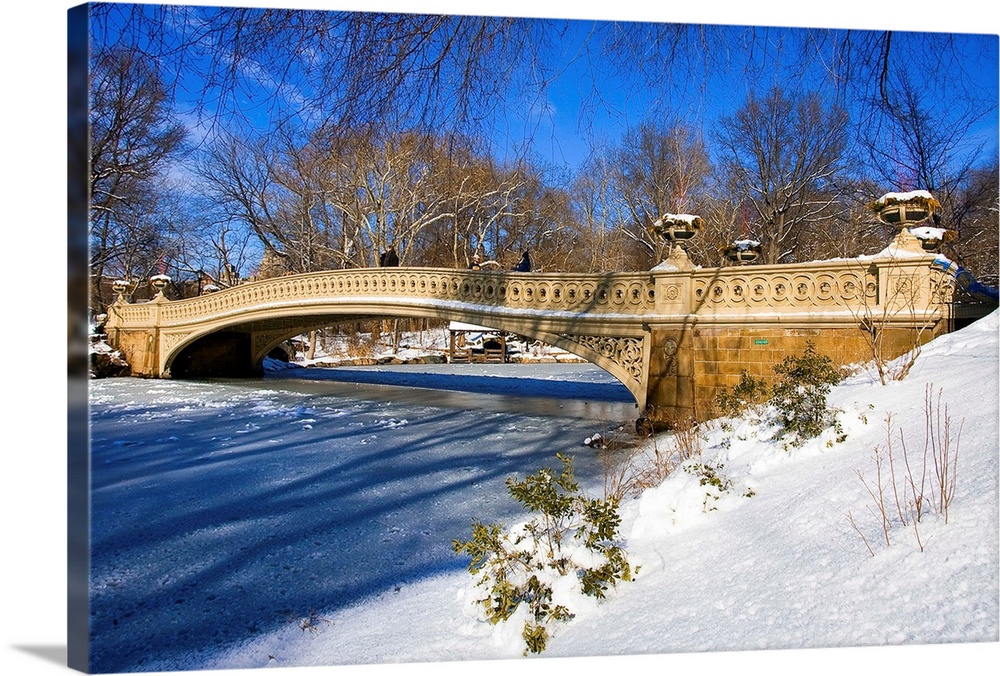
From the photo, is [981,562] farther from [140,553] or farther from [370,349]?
[370,349]

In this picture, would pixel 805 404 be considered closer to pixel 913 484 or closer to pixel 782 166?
pixel 913 484

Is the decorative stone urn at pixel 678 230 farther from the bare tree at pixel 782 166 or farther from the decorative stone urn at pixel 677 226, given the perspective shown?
the bare tree at pixel 782 166

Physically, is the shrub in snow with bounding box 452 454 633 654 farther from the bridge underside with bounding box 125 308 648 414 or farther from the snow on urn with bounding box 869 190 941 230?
the bridge underside with bounding box 125 308 648 414

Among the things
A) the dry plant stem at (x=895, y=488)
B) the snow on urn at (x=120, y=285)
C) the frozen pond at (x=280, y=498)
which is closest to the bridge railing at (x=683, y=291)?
the frozen pond at (x=280, y=498)

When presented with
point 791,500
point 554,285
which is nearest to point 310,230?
point 554,285

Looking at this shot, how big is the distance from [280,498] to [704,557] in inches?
124

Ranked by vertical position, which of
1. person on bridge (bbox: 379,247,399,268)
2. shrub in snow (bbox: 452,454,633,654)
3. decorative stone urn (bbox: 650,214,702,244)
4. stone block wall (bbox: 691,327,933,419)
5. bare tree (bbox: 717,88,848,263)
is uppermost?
bare tree (bbox: 717,88,848,263)

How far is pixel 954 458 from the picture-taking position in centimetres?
202

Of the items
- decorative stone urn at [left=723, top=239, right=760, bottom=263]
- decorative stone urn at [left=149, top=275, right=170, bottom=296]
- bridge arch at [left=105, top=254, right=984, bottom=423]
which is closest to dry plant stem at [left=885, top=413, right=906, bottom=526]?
bridge arch at [left=105, top=254, right=984, bottom=423]

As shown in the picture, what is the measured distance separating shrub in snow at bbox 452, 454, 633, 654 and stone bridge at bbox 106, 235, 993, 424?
312cm

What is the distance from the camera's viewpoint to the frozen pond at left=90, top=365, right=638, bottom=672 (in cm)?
261

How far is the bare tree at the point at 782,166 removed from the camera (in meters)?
5.80

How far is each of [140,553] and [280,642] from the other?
149 centimetres

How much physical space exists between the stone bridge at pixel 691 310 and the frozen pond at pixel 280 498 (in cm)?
105
